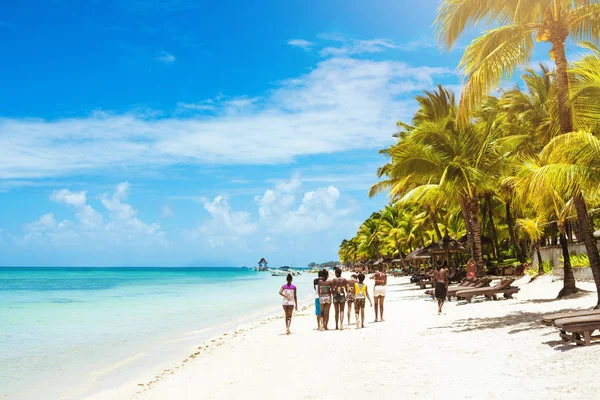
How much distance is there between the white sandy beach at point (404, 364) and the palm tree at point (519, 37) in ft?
10.0

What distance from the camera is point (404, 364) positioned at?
8.11m

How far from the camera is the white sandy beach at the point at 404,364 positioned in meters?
6.40

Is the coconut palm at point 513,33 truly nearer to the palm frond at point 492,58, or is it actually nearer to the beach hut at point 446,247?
the palm frond at point 492,58

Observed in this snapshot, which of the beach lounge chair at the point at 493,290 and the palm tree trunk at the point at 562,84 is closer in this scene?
the palm tree trunk at the point at 562,84

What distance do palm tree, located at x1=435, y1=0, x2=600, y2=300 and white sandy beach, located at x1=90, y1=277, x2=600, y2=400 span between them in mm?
3054

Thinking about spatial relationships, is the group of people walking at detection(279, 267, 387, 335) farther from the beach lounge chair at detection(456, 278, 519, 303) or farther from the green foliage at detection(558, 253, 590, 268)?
the green foliage at detection(558, 253, 590, 268)

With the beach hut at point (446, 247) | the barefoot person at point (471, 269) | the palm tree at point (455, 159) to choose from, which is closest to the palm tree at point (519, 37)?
the palm tree at point (455, 159)

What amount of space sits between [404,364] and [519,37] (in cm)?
717

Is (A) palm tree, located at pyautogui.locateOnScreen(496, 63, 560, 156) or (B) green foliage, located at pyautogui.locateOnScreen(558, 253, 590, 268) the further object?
(A) palm tree, located at pyautogui.locateOnScreen(496, 63, 560, 156)

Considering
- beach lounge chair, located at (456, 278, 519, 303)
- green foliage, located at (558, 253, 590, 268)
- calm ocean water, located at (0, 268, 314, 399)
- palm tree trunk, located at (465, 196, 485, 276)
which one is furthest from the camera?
palm tree trunk, located at (465, 196, 485, 276)

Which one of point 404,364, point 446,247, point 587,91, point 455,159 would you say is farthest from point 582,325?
point 446,247

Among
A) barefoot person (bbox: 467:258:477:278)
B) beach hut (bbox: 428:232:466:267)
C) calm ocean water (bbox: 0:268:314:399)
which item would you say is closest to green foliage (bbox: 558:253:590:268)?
barefoot person (bbox: 467:258:477:278)

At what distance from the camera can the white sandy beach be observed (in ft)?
21.0

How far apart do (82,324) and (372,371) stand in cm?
1788
